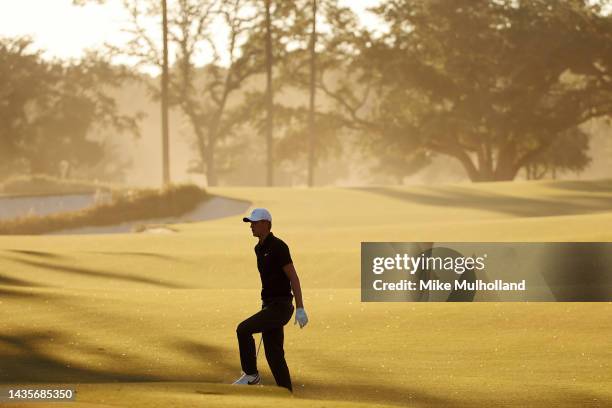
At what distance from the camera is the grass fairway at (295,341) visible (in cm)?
1208

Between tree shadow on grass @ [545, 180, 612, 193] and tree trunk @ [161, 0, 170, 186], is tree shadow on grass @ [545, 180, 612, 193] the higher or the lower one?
the lower one

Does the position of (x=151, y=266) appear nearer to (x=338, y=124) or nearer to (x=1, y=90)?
(x=338, y=124)

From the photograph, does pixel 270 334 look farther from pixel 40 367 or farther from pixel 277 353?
pixel 40 367

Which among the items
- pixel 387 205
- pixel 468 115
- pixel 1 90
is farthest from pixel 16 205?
pixel 1 90

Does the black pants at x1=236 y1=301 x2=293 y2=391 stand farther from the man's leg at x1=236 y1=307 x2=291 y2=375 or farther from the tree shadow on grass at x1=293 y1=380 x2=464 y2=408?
the tree shadow on grass at x1=293 y1=380 x2=464 y2=408

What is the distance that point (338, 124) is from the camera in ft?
252

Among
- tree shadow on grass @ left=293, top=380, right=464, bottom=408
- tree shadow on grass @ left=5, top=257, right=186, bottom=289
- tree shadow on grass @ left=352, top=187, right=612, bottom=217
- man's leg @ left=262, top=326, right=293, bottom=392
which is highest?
man's leg @ left=262, top=326, right=293, bottom=392

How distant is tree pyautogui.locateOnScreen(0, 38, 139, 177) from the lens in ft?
271

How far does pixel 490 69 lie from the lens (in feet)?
A: 220

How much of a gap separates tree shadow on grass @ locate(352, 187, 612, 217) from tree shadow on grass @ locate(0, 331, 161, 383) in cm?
2916

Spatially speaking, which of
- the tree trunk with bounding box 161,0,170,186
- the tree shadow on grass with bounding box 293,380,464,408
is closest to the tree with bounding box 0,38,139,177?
the tree trunk with bounding box 161,0,170,186

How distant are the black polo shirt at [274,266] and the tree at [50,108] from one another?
69.4m

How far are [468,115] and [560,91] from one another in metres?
6.73

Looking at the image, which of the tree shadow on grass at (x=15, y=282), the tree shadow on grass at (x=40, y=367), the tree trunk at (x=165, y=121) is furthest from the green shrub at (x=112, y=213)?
the tree shadow on grass at (x=40, y=367)
